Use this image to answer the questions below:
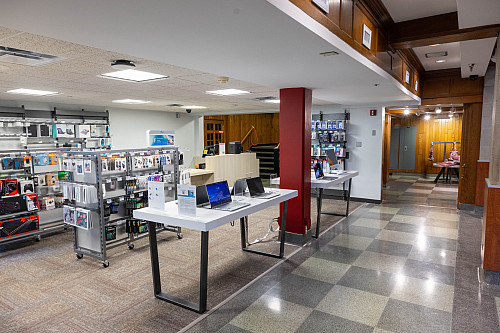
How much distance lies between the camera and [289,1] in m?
1.98

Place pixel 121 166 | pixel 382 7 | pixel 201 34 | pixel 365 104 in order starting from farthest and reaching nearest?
1. pixel 365 104
2. pixel 121 166
3. pixel 382 7
4. pixel 201 34

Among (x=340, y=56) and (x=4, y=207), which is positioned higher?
(x=340, y=56)

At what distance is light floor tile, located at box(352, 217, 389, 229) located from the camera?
6.05 m

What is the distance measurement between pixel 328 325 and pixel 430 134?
1229 cm

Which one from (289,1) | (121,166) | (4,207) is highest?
(289,1)

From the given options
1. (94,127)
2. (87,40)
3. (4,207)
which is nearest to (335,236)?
(87,40)

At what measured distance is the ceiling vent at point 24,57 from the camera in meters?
3.06

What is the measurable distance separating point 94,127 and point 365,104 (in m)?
6.71

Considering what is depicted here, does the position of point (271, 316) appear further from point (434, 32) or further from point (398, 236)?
point (434, 32)

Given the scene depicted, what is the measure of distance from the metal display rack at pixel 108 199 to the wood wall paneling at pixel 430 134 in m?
11.5

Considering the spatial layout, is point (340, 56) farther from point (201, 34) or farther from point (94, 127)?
point (94, 127)

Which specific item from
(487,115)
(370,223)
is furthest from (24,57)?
(487,115)

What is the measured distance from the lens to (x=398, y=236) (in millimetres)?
5430

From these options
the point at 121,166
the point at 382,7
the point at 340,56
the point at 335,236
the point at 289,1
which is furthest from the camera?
the point at 335,236
